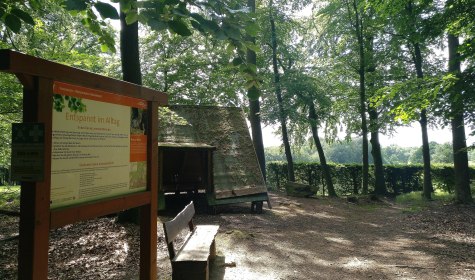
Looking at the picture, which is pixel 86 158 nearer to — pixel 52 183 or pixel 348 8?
pixel 52 183

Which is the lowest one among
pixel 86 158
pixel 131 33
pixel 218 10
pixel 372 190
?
pixel 372 190

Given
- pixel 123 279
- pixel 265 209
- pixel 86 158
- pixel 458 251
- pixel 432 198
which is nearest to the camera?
pixel 86 158

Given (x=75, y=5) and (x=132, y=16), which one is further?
(x=132, y=16)

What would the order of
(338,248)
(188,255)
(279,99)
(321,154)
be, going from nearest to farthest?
(188,255) → (338,248) → (279,99) → (321,154)

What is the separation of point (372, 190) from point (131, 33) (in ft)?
54.5

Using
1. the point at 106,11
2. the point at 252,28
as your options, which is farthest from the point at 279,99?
the point at 106,11

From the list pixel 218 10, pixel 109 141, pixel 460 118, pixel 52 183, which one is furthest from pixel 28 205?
pixel 460 118

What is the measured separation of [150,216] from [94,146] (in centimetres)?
109

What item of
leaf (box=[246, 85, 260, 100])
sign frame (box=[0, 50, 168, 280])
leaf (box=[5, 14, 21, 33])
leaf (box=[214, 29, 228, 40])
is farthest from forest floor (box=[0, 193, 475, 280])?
leaf (box=[214, 29, 228, 40])

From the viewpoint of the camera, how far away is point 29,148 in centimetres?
214

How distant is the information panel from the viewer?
235 cm

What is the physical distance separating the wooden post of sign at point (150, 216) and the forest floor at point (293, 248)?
157 centimetres

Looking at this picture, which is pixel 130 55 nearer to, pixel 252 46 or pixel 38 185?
pixel 252 46

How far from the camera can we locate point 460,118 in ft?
39.3
